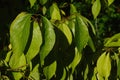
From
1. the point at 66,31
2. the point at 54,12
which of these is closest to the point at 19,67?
the point at 66,31

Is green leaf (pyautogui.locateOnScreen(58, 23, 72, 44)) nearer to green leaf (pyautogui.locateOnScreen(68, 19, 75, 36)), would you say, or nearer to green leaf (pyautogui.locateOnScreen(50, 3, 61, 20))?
green leaf (pyautogui.locateOnScreen(68, 19, 75, 36))

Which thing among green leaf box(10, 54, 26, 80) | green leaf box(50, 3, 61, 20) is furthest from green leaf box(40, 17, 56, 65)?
green leaf box(50, 3, 61, 20)

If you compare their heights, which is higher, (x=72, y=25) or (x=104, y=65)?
(x=72, y=25)

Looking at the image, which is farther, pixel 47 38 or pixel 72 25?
pixel 72 25

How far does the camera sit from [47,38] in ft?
2.94

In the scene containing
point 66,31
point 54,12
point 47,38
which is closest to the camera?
point 47,38

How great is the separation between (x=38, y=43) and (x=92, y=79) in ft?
1.19

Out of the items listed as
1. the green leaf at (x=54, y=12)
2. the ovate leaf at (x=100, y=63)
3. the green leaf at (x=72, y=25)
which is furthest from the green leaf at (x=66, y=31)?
the green leaf at (x=54, y=12)

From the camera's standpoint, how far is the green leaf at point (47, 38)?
2.93 feet

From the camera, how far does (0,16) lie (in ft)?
5.25

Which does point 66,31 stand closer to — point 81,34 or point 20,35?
point 81,34

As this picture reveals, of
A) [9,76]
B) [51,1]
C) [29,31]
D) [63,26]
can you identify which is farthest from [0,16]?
[29,31]

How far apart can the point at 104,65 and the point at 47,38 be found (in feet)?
0.93

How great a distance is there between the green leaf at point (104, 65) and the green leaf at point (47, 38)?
0.88ft
